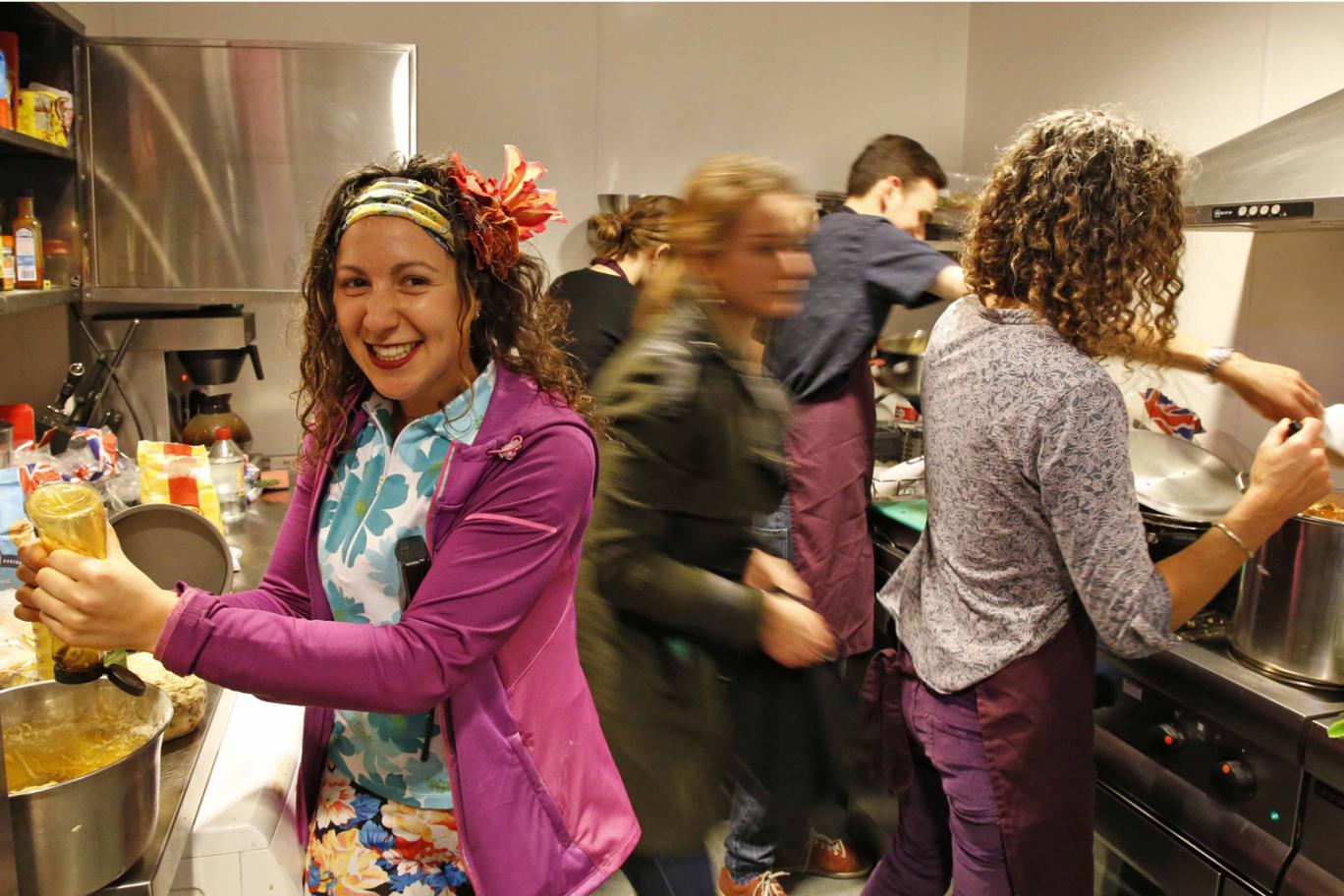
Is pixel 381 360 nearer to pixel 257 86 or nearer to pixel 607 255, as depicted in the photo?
pixel 607 255

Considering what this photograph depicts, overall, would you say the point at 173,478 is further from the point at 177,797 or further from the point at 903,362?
the point at 903,362

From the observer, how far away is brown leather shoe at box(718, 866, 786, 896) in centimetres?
220

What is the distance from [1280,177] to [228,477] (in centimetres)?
236

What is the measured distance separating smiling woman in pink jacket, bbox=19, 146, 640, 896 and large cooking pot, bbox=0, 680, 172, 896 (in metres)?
0.14

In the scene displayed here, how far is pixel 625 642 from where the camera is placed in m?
0.98

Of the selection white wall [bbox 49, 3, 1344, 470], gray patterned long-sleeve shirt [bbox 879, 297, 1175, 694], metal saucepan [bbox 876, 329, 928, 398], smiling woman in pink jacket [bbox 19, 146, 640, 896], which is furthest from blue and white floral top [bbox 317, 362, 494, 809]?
metal saucepan [bbox 876, 329, 928, 398]

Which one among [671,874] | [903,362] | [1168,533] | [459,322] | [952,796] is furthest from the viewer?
[903,362]

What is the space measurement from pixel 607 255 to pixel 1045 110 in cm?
170

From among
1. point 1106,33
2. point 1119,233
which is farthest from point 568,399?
point 1106,33

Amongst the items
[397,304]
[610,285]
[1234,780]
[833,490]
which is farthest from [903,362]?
[397,304]

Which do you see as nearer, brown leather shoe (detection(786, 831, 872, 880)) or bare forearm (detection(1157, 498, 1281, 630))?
bare forearm (detection(1157, 498, 1281, 630))

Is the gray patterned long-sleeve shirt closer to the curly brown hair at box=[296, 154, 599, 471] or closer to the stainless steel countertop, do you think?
the curly brown hair at box=[296, 154, 599, 471]

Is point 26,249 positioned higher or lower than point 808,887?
higher

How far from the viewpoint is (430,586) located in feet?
3.17
